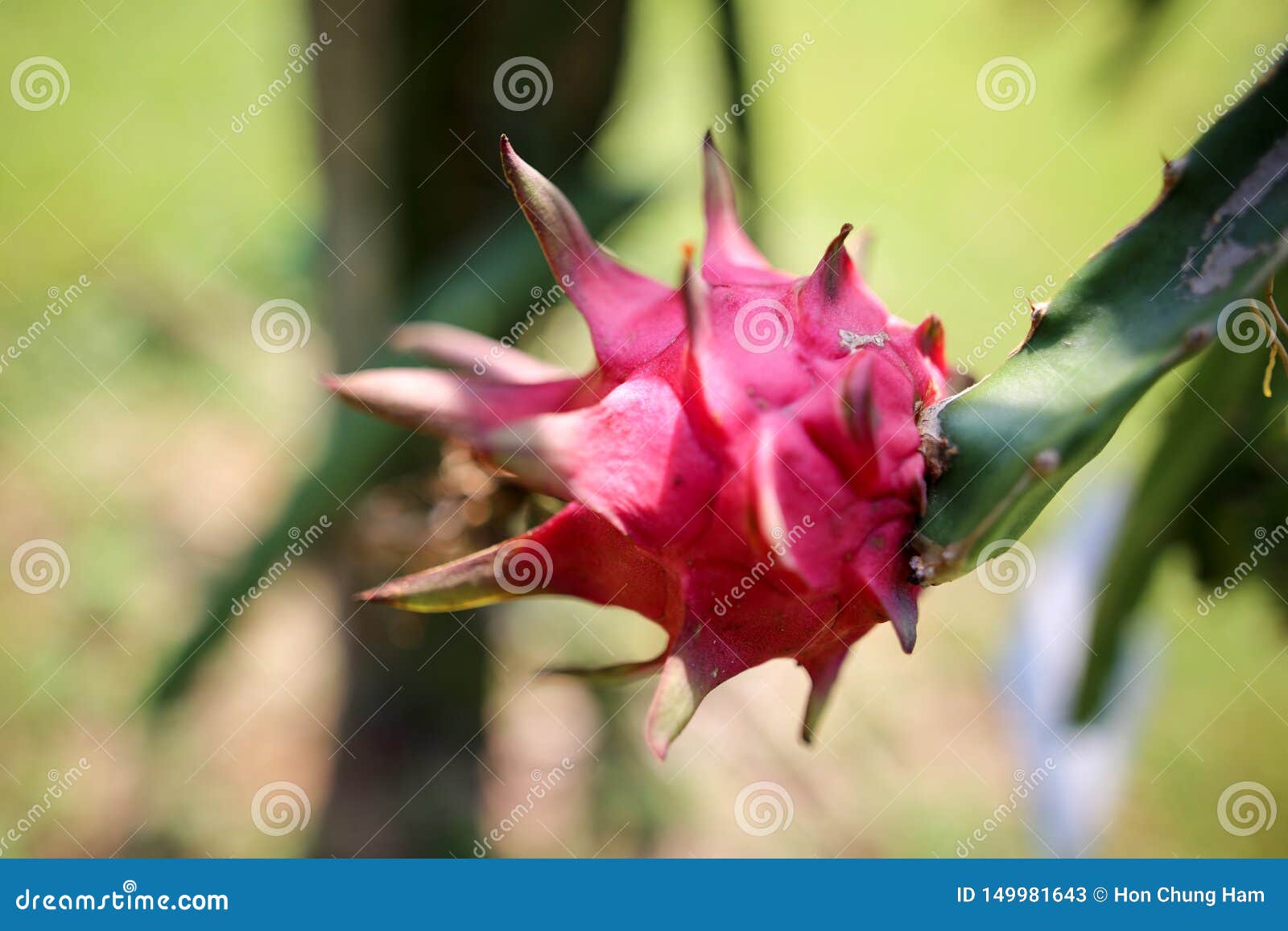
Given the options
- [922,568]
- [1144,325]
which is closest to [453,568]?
[922,568]

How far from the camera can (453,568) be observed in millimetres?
532

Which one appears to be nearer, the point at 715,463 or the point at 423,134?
the point at 715,463

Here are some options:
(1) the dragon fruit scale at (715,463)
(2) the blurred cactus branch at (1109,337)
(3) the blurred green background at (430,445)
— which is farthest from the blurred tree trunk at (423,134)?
(2) the blurred cactus branch at (1109,337)

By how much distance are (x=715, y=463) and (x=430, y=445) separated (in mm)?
774

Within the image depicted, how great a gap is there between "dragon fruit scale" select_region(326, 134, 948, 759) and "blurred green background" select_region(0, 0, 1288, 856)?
0.37 metres

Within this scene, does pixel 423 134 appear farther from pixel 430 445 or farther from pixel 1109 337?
pixel 1109 337

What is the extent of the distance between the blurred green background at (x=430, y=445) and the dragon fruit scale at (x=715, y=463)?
14.6 inches

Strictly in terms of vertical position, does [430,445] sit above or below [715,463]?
below

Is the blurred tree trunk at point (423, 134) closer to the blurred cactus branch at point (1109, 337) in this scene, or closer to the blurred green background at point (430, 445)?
the blurred green background at point (430, 445)

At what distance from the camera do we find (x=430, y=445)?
1232 mm

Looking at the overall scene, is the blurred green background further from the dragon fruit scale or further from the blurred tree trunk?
the dragon fruit scale

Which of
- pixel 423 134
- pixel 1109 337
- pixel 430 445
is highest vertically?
pixel 1109 337

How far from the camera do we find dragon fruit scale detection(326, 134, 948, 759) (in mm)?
501

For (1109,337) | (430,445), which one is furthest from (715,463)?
(430,445)
